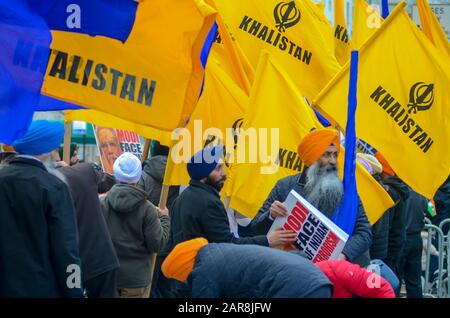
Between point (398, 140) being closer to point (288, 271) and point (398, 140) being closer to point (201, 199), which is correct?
point (201, 199)

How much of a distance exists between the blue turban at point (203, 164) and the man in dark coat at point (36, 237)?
1770mm

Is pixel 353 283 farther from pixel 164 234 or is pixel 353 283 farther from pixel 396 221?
pixel 396 221

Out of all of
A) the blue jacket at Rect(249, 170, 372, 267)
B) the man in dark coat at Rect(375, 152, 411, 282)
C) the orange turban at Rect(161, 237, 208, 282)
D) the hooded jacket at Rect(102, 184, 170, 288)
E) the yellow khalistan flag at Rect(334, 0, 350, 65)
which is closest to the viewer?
the orange turban at Rect(161, 237, 208, 282)

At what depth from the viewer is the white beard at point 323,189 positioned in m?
7.77

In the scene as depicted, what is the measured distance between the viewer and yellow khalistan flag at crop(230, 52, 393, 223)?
9.16 metres

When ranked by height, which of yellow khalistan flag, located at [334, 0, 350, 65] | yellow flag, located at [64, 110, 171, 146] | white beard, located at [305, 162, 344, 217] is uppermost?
yellow khalistan flag, located at [334, 0, 350, 65]

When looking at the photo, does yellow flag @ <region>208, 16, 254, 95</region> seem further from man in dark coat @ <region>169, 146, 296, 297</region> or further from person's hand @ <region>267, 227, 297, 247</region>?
person's hand @ <region>267, 227, 297, 247</region>

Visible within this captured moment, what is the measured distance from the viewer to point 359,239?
799 centimetres

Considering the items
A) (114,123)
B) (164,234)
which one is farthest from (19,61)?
(114,123)

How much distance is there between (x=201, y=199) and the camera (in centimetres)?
733

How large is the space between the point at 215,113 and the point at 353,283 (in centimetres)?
419

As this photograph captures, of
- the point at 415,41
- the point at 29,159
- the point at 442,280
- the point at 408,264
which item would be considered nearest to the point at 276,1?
the point at 415,41

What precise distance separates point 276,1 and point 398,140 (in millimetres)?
2143

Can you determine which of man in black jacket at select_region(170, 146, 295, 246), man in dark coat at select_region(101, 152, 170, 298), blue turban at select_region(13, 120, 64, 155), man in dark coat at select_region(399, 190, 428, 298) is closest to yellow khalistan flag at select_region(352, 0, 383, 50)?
man in dark coat at select_region(399, 190, 428, 298)
